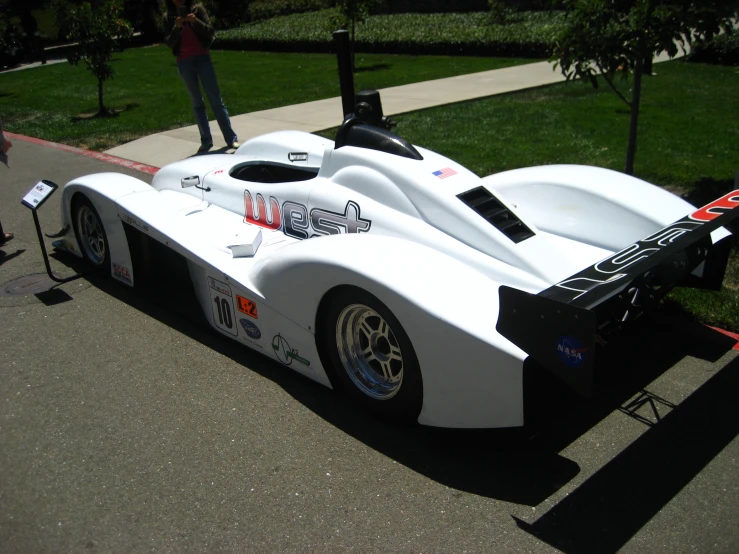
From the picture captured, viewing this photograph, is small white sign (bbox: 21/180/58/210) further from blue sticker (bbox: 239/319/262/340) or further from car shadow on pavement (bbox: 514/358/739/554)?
car shadow on pavement (bbox: 514/358/739/554)

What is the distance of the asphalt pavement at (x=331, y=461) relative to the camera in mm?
3154

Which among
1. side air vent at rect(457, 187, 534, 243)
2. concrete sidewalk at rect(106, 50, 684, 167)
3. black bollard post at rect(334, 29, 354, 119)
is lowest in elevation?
concrete sidewalk at rect(106, 50, 684, 167)

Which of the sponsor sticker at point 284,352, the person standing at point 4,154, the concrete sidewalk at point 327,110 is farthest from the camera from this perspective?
the concrete sidewalk at point 327,110

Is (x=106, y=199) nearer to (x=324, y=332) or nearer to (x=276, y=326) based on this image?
(x=276, y=326)

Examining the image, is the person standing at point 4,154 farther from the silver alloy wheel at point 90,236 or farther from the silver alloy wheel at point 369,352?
the silver alloy wheel at point 369,352

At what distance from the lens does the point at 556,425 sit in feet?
12.5

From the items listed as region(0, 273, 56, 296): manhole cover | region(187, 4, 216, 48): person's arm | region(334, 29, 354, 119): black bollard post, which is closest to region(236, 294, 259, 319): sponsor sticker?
region(0, 273, 56, 296): manhole cover

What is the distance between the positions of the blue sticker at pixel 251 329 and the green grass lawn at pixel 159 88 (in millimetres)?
7338

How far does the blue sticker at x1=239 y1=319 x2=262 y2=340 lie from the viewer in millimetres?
4327

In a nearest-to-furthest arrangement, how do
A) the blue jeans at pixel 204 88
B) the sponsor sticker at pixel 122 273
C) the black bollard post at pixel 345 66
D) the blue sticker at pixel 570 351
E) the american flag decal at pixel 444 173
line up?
the blue sticker at pixel 570 351, the american flag decal at pixel 444 173, the sponsor sticker at pixel 122 273, the black bollard post at pixel 345 66, the blue jeans at pixel 204 88

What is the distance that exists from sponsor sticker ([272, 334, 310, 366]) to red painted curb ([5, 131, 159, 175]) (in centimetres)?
559

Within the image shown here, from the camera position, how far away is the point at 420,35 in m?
19.3

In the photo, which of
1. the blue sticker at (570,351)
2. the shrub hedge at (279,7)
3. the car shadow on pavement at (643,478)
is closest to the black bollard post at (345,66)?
the car shadow on pavement at (643,478)

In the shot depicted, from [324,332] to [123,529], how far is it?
1368 mm
